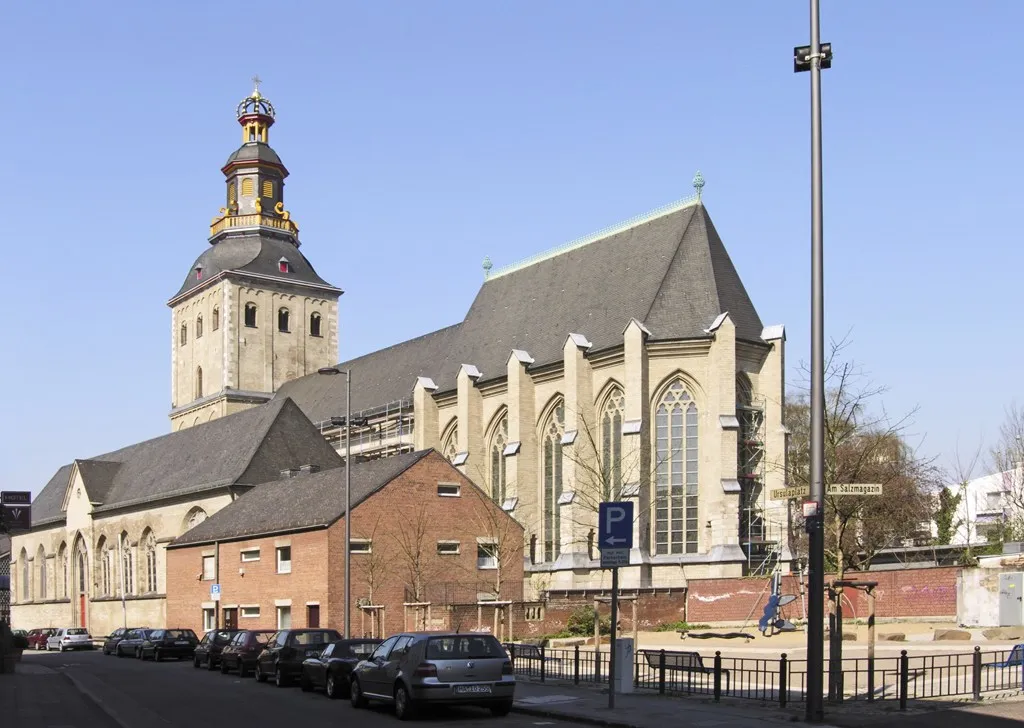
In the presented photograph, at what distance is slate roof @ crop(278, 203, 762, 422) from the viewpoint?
5441 centimetres

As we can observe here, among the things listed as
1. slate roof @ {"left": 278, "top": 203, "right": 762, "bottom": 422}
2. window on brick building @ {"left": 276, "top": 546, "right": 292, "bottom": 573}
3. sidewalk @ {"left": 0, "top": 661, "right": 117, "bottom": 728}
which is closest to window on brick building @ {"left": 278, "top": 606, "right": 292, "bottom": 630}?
window on brick building @ {"left": 276, "top": 546, "right": 292, "bottom": 573}

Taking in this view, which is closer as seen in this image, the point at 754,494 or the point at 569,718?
the point at 569,718

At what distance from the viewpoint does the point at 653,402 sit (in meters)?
52.9

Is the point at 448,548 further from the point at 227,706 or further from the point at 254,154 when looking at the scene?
the point at 254,154

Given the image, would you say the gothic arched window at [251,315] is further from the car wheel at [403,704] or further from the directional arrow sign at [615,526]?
the directional arrow sign at [615,526]

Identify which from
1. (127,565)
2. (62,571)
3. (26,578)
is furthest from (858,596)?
(26,578)

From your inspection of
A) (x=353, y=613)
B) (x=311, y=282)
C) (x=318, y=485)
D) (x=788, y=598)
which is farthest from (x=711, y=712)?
(x=311, y=282)

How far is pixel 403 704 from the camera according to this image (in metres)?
20.0

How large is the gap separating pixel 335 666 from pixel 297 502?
23.5 metres

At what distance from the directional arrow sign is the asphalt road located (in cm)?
270

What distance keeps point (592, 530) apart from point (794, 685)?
1100 inches

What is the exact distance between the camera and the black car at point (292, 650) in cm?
2794

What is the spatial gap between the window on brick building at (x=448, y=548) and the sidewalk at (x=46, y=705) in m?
13.6

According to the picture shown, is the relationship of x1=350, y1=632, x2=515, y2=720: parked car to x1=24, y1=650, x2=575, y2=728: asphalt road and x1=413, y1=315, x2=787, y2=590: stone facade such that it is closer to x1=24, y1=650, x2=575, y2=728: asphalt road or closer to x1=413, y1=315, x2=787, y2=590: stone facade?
x1=24, y1=650, x2=575, y2=728: asphalt road
